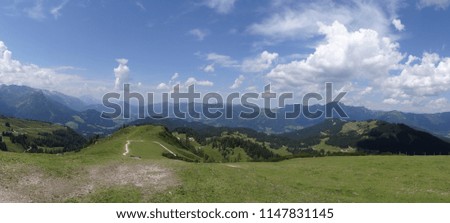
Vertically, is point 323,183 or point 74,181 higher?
point 74,181

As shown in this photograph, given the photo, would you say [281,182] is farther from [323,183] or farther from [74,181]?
[74,181]

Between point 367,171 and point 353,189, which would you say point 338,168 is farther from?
point 353,189

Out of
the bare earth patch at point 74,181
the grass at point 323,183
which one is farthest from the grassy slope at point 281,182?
the bare earth patch at point 74,181

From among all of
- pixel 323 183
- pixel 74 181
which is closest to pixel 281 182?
pixel 323 183

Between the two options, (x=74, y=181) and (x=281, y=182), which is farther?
(x=281, y=182)

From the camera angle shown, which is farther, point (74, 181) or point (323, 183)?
point (323, 183)

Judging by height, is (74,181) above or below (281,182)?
above

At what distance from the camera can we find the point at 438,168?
61.4 metres

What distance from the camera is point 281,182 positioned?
5109 cm

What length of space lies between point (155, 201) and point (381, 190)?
96.4 feet
